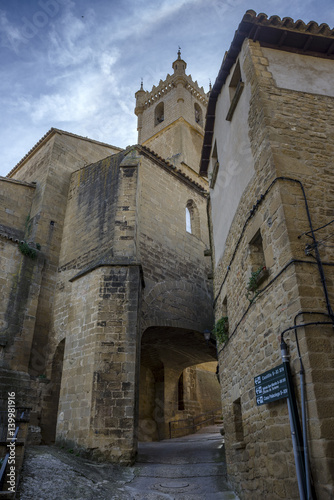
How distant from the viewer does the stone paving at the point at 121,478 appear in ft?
19.2

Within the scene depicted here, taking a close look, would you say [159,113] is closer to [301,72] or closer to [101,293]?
[101,293]

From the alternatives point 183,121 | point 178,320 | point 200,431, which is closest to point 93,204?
point 178,320

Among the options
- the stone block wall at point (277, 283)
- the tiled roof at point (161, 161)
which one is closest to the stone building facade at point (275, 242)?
the stone block wall at point (277, 283)

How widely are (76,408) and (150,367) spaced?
878cm

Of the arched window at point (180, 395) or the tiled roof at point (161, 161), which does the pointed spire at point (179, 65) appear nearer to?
the tiled roof at point (161, 161)

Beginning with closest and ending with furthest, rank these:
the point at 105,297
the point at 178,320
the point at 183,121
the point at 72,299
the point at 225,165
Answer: the point at 225,165 → the point at 105,297 → the point at 72,299 → the point at 178,320 → the point at 183,121

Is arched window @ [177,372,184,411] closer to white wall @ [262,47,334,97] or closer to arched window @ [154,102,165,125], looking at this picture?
white wall @ [262,47,334,97]

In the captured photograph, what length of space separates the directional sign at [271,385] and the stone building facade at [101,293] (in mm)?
4303

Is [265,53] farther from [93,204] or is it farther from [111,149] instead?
[111,149]

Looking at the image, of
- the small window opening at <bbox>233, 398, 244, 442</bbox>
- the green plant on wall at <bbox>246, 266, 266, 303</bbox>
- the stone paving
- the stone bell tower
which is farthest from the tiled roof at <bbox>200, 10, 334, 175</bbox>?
the stone bell tower

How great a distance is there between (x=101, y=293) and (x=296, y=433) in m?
6.62

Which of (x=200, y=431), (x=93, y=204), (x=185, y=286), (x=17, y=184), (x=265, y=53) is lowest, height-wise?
(x=200, y=431)

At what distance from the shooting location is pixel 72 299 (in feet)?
34.8

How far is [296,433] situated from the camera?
3.98 m
